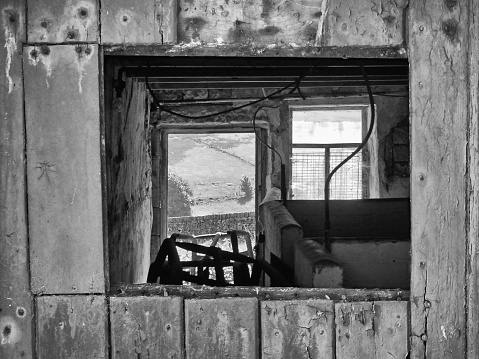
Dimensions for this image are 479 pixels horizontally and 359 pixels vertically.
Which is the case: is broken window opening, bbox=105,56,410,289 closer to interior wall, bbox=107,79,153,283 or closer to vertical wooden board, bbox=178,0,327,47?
interior wall, bbox=107,79,153,283

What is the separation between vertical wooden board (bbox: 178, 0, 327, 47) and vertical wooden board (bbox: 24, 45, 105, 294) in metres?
0.37

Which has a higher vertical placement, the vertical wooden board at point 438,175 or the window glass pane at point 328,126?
the window glass pane at point 328,126

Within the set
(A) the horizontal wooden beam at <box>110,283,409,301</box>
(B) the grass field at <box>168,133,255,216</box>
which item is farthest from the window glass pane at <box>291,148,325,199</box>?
(B) the grass field at <box>168,133,255,216</box>

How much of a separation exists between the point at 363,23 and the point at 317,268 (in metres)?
1.21

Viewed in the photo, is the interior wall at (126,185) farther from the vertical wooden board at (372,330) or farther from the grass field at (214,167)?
the grass field at (214,167)

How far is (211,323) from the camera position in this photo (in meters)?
2.37

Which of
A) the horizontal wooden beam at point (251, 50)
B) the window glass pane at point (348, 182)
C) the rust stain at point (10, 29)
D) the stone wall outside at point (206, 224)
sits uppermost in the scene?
the rust stain at point (10, 29)

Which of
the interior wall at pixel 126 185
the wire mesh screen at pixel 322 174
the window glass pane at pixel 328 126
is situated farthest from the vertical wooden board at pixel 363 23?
the window glass pane at pixel 328 126

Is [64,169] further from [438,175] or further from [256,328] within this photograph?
[438,175]

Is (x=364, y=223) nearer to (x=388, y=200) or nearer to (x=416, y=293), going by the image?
(x=388, y=200)

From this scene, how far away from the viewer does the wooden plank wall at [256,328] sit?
2355 mm

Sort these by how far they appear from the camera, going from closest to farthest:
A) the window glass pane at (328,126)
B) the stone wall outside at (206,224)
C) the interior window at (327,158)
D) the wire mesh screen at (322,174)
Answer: the interior window at (327,158), the wire mesh screen at (322,174), the window glass pane at (328,126), the stone wall outside at (206,224)

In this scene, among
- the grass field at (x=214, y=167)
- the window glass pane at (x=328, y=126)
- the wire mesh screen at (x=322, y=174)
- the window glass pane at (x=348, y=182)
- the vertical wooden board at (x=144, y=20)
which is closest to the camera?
the vertical wooden board at (x=144, y=20)

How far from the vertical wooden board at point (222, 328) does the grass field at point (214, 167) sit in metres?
17.9
